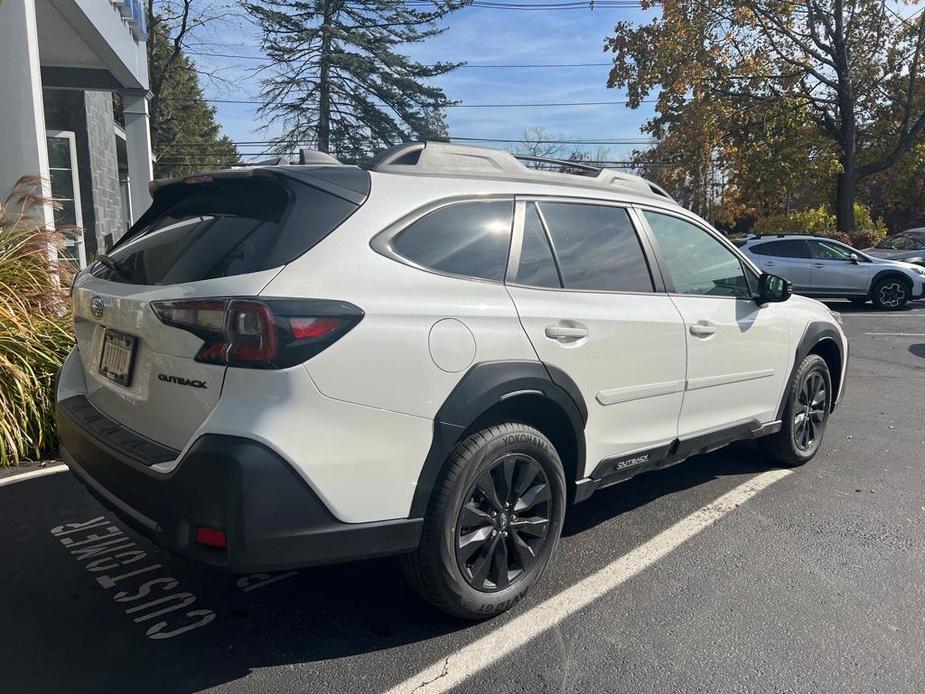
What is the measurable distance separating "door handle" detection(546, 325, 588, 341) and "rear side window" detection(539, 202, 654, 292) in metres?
0.24

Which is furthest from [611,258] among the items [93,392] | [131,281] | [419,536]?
[93,392]

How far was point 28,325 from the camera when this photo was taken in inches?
201

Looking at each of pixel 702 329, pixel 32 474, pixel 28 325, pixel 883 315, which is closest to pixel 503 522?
pixel 702 329

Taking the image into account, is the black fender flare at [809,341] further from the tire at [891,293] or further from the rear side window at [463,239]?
the tire at [891,293]

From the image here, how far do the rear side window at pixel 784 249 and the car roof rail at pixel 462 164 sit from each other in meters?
13.4

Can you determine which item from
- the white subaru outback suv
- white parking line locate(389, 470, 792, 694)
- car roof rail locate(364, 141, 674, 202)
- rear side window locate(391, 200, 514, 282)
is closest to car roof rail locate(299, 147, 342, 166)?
the white subaru outback suv

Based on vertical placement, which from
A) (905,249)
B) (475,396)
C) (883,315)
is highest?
(475,396)

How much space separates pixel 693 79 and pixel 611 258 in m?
20.3

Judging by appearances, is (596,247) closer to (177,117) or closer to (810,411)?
(810,411)

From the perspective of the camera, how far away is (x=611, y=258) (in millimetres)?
3609

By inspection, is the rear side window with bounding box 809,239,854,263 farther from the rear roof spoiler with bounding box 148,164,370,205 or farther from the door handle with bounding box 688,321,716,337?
the rear roof spoiler with bounding box 148,164,370,205

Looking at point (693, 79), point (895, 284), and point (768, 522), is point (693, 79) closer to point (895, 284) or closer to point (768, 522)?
point (895, 284)

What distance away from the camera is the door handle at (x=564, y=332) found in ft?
10.1

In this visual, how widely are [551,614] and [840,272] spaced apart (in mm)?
14803
